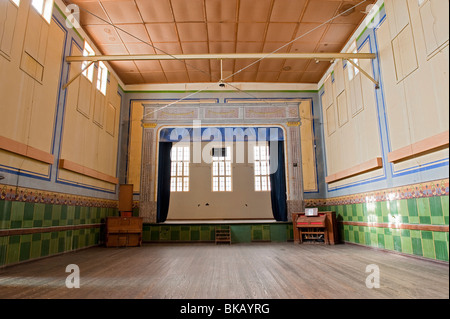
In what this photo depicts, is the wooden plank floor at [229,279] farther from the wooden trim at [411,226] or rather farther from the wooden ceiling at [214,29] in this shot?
the wooden ceiling at [214,29]

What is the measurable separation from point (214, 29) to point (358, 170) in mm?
4489

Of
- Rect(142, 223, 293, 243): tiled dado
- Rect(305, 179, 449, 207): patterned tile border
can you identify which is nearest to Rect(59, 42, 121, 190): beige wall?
Rect(142, 223, 293, 243): tiled dado

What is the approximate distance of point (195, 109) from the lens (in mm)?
8727

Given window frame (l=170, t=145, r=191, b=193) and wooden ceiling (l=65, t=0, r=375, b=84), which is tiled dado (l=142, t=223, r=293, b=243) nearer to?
window frame (l=170, t=145, r=191, b=193)

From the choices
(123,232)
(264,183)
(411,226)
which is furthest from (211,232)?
(411,226)

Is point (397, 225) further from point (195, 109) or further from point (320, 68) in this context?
point (195, 109)

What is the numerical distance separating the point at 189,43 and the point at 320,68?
12.4 feet

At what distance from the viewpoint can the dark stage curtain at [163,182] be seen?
826cm

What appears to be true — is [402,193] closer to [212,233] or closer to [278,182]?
[278,182]

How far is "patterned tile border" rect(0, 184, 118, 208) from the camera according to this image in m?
4.09

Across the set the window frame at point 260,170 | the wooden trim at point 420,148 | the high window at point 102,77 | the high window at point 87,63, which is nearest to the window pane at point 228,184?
the window frame at point 260,170

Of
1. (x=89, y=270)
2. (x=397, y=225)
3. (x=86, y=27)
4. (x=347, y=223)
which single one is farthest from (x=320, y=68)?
(x=89, y=270)

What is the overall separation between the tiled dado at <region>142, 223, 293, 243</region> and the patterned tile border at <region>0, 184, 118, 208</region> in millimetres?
1717

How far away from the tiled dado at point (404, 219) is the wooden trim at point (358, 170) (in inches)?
19.9
